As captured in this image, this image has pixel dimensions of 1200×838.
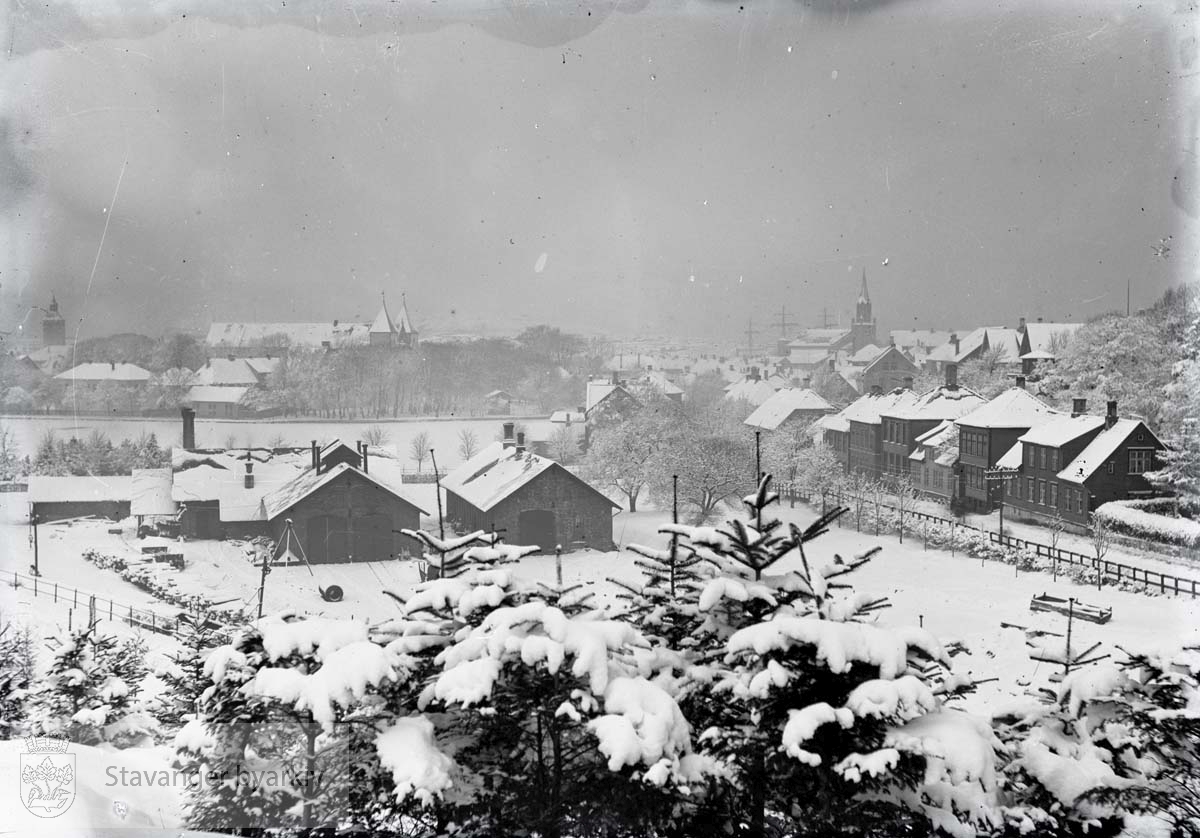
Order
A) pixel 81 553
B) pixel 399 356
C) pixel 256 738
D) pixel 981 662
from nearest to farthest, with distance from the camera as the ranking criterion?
pixel 256 738 → pixel 981 662 → pixel 81 553 → pixel 399 356

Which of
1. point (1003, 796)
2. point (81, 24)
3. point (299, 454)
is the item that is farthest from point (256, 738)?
point (81, 24)

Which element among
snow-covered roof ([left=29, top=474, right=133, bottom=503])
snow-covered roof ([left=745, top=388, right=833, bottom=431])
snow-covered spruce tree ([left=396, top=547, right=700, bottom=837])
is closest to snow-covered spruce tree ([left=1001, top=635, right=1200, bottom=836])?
snow-covered spruce tree ([left=396, top=547, right=700, bottom=837])

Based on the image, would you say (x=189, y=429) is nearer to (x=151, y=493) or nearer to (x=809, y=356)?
(x=151, y=493)

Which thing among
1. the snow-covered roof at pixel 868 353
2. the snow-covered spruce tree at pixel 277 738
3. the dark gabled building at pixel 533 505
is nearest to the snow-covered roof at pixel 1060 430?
the snow-covered roof at pixel 868 353

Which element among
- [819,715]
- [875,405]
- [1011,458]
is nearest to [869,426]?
[875,405]

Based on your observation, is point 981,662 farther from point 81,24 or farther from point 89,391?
point 81,24

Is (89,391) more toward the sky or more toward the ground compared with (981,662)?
more toward the sky
